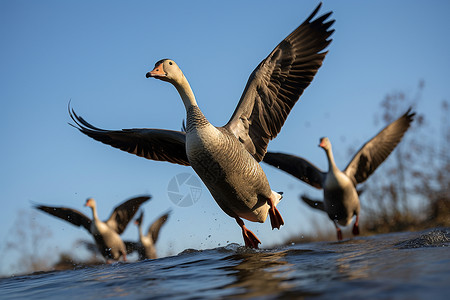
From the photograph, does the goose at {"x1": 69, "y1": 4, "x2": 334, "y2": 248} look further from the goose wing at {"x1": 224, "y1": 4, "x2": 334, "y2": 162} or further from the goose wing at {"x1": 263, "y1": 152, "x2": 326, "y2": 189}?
the goose wing at {"x1": 263, "y1": 152, "x2": 326, "y2": 189}

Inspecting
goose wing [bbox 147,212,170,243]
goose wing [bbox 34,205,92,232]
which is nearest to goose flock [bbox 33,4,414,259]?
goose wing [bbox 34,205,92,232]

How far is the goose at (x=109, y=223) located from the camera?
1135cm

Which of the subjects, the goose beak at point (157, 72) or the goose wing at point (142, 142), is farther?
the goose wing at point (142, 142)

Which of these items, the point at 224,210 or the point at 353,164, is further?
the point at 353,164

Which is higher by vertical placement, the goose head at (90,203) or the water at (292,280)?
the goose head at (90,203)

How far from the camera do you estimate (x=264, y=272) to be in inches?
118

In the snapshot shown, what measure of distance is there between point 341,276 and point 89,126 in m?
5.15

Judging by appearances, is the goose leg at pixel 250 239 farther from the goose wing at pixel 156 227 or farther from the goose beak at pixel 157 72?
the goose wing at pixel 156 227

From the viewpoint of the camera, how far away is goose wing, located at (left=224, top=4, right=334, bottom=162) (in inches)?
225

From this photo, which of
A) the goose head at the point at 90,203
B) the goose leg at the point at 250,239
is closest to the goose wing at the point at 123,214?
the goose head at the point at 90,203


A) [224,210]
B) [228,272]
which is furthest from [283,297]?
[224,210]

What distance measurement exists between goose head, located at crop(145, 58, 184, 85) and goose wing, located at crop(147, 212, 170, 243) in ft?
29.4

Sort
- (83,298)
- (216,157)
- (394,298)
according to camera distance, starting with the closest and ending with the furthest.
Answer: (394,298), (83,298), (216,157)

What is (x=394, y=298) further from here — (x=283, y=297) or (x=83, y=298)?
(x=83, y=298)
